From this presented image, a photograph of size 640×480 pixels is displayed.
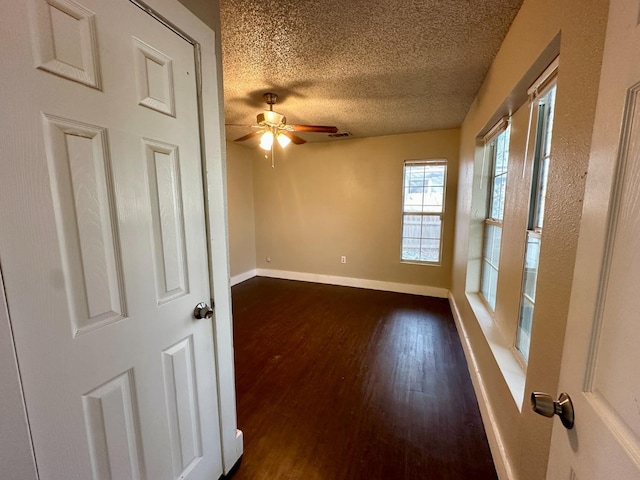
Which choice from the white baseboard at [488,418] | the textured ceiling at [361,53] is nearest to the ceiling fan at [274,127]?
the textured ceiling at [361,53]

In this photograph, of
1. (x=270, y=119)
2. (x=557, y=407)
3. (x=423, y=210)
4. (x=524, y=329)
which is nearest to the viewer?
(x=557, y=407)

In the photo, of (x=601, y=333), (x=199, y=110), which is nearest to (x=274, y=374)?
(x=199, y=110)

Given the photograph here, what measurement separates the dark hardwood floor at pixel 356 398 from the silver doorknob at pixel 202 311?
3.02ft

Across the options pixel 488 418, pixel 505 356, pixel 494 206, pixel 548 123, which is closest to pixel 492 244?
pixel 494 206

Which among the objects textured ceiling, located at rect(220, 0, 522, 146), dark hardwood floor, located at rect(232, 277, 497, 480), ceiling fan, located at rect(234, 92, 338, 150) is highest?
textured ceiling, located at rect(220, 0, 522, 146)

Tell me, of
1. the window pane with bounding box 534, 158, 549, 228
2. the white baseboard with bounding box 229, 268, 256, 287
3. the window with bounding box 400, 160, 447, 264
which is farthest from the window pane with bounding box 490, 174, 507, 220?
the white baseboard with bounding box 229, 268, 256, 287

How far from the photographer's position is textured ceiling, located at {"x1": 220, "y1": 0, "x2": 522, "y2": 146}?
1.43 m

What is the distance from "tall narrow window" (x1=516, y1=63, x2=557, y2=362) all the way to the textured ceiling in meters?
0.55

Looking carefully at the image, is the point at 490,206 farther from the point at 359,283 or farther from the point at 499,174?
the point at 359,283

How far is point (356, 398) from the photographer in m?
1.88

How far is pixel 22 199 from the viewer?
1.99 ft

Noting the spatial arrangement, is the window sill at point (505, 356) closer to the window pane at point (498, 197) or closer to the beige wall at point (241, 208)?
the window pane at point (498, 197)

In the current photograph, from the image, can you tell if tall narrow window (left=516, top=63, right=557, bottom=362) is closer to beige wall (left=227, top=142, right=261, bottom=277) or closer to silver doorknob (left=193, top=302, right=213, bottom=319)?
silver doorknob (left=193, top=302, right=213, bottom=319)

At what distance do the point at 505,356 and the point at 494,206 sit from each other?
4.28 feet
